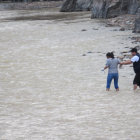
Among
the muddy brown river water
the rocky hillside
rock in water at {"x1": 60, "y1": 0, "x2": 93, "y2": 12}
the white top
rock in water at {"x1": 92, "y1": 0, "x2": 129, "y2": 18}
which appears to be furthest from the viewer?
rock in water at {"x1": 60, "y1": 0, "x2": 93, "y2": 12}

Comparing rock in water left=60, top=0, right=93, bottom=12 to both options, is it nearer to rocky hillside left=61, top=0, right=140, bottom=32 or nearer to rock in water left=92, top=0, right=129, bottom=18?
rocky hillside left=61, top=0, right=140, bottom=32

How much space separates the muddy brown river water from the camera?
34.8 ft

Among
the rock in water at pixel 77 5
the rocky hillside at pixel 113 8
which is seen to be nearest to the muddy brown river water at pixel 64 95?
the rocky hillside at pixel 113 8

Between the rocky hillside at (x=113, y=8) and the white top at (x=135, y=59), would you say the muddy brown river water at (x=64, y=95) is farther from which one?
the rocky hillside at (x=113, y=8)

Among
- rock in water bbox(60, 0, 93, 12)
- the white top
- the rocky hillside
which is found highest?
the white top

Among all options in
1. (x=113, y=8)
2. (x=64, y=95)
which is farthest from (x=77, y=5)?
(x=64, y=95)

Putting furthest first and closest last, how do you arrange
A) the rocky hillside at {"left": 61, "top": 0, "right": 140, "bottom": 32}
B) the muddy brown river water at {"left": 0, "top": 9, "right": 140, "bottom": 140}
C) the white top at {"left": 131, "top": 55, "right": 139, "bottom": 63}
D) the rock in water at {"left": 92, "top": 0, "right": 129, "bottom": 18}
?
the rock in water at {"left": 92, "top": 0, "right": 129, "bottom": 18}
the rocky hillside at {"left": 61, "top": 0, "right": 140, "bottom": 32}
the white top at {"left": 131, "top": 55, "right": 139, "bottom": 63}
the muddy brown river water at {"left": 0, "top": 9, "right": 140, "bottom": 140}

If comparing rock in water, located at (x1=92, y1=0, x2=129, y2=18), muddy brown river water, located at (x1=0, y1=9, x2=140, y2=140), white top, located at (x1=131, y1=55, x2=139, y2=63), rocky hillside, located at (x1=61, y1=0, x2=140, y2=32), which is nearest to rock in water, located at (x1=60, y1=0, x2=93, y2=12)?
rocky hillside, located at (x1=61, y1=0, x2=140, y2=32)

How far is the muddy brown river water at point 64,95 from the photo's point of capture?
10.6 metres

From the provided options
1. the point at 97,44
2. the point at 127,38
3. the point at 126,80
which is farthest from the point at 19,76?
the point at 127,38

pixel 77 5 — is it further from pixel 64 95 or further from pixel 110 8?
pixel 64 95

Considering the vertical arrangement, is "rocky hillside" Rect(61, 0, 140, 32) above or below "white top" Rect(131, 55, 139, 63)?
below

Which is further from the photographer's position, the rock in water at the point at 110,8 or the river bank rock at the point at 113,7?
the rock in water at the point at 110,8

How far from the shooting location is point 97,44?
2758cm
